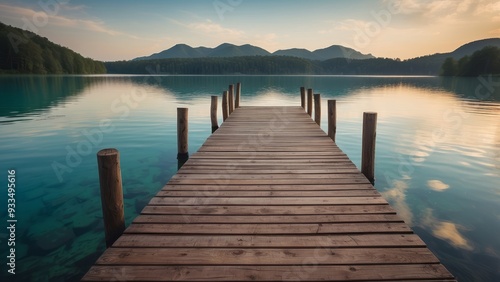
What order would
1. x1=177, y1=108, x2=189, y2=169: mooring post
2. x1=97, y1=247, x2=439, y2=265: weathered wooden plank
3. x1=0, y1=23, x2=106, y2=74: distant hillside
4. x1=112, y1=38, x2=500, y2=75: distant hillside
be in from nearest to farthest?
x1=97, y1=247, x2=439, y2=265: weathered wooden plank, x1=177, y1=108, x2=189, y2=169: mooring post, x1=0, y1=23, x2=106, y2=74: distant hillside, x1=112, y1=38, x2=500, y2=75: distant hillside

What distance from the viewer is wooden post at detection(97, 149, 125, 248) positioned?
327 cm

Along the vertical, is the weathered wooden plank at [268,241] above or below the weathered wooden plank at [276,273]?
above

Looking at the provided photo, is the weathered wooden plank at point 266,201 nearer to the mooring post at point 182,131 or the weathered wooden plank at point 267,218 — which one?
the weathered wooden plank at point 267,218

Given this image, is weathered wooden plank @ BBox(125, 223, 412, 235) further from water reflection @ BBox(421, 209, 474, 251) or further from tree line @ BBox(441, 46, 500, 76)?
tree line @ BBox(441, 46, 500, 76)

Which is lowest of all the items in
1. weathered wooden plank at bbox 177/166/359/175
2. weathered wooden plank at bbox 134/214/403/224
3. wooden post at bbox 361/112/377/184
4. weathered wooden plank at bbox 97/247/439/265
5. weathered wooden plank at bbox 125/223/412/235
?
weathered wooden plank at bbox 97/247/439/265

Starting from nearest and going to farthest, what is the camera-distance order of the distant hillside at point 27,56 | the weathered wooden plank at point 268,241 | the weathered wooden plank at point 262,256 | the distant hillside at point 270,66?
the weathered wooden plank at point 262,256, the weathered wooden plank at point 268,241, the distant hillside at point 27,56, the distant hillside at point 270,66

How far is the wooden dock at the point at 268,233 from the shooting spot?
257cm

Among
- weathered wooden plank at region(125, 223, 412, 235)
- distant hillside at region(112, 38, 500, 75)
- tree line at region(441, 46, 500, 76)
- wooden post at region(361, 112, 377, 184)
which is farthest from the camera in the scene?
distant hillside at region(112, 38, 500, 75)

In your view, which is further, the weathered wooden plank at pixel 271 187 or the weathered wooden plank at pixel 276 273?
the weathered wooden plank at pixel 271 187

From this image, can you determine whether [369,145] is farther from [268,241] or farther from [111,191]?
[111,191]

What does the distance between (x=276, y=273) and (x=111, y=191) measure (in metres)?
2.13

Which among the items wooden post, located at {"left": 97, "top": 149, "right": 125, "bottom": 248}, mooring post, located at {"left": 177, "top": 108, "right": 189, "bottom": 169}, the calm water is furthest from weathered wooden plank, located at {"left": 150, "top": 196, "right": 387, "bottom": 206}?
mooring post, located at {"left": 177, "top": 108, "right": 189, "bottom": 169}

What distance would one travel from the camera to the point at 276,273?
254 cm

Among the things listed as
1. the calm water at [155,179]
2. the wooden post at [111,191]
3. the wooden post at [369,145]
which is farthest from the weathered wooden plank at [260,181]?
the calm water at [155,179]
